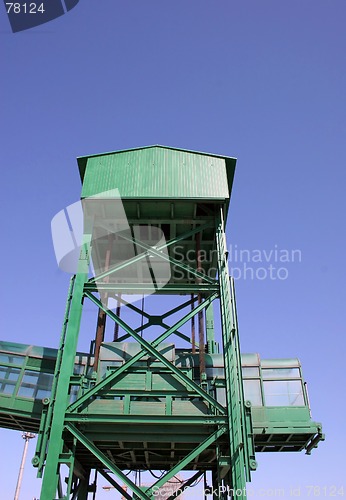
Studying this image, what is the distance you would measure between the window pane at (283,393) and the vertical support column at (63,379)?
6.85 meters

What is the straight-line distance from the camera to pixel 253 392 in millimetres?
14742

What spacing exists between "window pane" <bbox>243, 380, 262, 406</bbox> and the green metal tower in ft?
0.11

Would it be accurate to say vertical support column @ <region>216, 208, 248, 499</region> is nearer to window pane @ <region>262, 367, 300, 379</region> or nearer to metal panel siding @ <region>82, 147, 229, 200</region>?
metal panel siding @ <region>82, 147, 229, 200</region>

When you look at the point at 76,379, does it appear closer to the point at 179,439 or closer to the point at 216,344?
the point at 179,439

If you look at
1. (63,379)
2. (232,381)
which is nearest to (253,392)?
(232,381)

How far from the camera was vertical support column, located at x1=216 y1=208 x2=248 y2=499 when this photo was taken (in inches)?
433

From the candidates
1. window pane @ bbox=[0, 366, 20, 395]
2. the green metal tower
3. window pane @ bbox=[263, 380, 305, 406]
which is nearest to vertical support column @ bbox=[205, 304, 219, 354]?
the green metal tower

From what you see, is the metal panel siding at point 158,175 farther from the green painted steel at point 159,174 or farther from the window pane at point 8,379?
the window pane at point 8,379

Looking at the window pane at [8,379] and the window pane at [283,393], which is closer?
the window pane at [283,393]

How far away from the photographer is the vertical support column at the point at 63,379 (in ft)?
35.2

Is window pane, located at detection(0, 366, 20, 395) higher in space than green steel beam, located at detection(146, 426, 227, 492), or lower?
higher

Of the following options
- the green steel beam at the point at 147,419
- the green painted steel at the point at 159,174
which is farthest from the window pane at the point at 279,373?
the green painted steel at the point at 159,174

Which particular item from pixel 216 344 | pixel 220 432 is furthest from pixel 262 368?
pixel 220 432

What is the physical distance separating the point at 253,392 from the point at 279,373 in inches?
47.7
